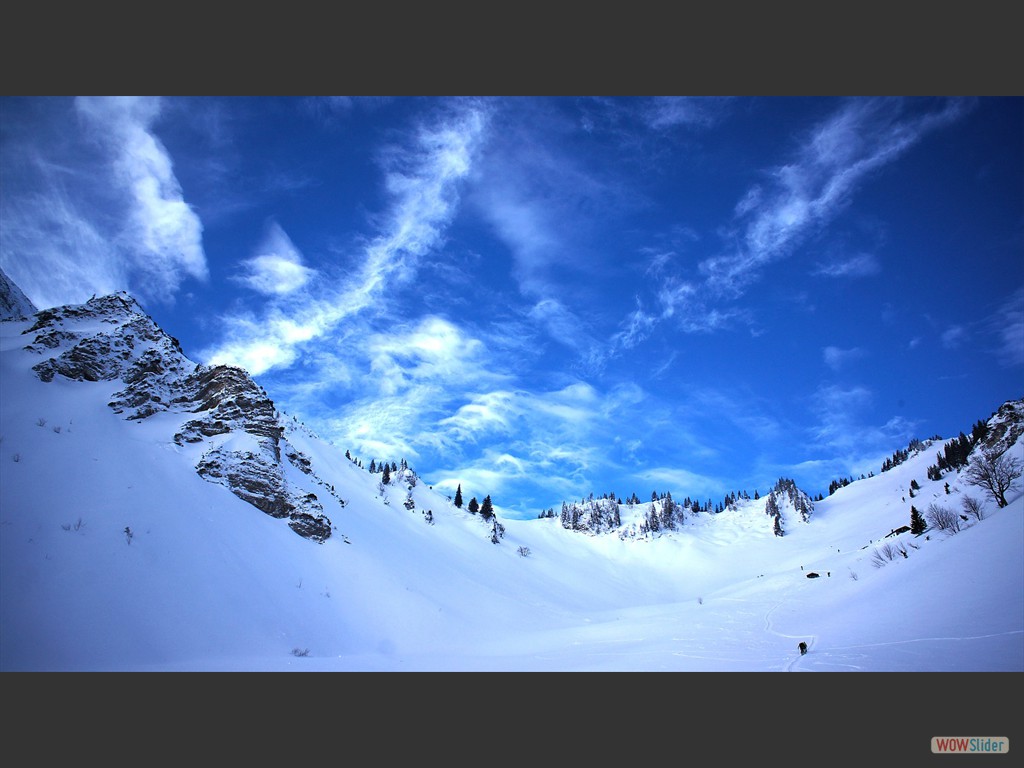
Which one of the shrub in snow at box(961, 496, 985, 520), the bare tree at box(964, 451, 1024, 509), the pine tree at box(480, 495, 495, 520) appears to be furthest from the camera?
the pine tree at box(480, 495, 495, 520)

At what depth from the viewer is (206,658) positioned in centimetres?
1313

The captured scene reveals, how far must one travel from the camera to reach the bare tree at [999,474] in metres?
20.3

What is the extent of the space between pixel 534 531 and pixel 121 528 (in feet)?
233

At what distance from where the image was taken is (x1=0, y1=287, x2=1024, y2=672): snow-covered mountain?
1148cm

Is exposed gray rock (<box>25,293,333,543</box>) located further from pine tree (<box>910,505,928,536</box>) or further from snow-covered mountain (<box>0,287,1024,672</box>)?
pine tree (<box>910,505,928,536</box>)

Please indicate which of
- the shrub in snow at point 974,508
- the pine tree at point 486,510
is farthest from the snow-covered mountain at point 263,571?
the pine tree at point 486,510

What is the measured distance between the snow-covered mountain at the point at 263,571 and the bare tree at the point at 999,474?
15.1 inches

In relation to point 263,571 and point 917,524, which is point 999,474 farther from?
point 263,571

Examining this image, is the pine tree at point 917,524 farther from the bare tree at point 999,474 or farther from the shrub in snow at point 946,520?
the bare tree at point 999,474

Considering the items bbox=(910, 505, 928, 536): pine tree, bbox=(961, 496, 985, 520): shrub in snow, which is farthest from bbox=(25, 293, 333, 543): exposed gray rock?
bbox=(910, 505, 928, 536): pine tree

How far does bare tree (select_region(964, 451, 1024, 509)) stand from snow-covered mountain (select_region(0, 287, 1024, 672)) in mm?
384

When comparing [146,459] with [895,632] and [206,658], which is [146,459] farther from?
[895,632]

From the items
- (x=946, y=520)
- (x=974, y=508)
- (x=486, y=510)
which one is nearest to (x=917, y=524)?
(x=946, y=520)
